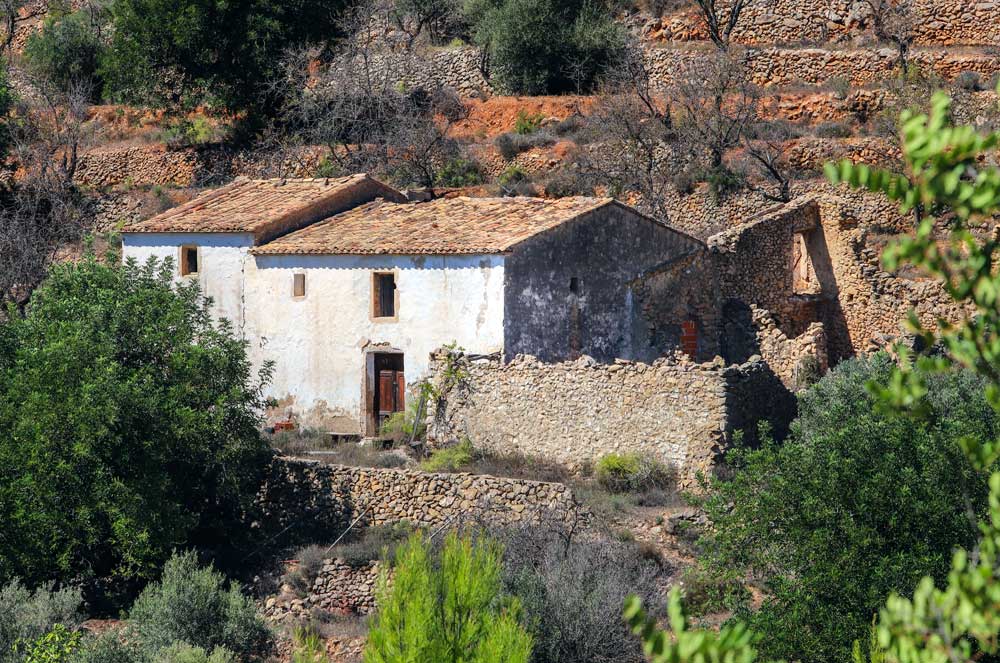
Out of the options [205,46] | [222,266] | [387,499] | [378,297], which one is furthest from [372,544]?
[205,46]

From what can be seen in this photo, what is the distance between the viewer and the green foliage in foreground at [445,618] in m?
11.6

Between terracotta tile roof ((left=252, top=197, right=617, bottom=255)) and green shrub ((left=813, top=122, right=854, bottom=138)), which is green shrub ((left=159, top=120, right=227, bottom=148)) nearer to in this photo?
terracotta tile roof ((left=252, top=197, right=617, bottom=255))

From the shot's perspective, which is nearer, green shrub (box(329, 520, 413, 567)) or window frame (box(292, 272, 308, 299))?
green shrub (box(329, 520, 413, 567))

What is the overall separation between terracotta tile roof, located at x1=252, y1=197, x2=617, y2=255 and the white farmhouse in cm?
4

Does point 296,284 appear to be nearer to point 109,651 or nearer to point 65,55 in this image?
point 109,651

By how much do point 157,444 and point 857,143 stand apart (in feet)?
65.6

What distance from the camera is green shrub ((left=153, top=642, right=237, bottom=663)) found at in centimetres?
1521

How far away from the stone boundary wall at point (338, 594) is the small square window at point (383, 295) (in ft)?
21.1

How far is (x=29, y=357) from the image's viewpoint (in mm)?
19875

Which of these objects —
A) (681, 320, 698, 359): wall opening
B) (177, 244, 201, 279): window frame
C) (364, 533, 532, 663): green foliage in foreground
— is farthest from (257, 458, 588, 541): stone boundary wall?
(681, 320, 698, 359): wall opening

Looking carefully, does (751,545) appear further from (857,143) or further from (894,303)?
(857,143)

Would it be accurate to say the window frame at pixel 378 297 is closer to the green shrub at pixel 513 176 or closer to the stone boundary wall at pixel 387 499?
the stone boundary wall at pixel 387 499

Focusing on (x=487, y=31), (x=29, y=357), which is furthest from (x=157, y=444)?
(x=487, y=31)

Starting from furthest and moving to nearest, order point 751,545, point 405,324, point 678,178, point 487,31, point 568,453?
1. point 487,31
2. point 678,178
3. point 405,324
4. point 568,453
5. point 751,545
